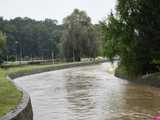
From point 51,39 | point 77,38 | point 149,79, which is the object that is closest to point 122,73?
point 149,79

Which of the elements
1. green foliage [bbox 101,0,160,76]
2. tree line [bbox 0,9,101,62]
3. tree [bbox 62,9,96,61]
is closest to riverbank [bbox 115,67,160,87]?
green foliage [bbox 101,0,160,76]

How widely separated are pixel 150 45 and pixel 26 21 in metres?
100

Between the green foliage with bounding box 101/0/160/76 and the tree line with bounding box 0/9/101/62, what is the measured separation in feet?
90.8

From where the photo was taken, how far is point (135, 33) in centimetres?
3678

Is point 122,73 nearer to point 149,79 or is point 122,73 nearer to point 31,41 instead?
point 149,79

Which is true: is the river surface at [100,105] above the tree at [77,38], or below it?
below

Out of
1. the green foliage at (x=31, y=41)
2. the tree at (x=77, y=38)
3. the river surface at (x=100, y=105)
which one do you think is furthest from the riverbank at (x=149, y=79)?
the green foliage at (x=31, y=41)

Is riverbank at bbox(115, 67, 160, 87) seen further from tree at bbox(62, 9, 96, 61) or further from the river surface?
tree at bbox(62, 9, 96, 61)

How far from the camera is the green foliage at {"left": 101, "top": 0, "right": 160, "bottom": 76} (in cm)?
3528

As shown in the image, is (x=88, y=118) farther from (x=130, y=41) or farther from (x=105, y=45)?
(x=105, y=45)

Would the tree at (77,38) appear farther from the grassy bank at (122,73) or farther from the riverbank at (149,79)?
the riverbank at (149,79)

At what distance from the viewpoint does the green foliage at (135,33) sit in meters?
35.3

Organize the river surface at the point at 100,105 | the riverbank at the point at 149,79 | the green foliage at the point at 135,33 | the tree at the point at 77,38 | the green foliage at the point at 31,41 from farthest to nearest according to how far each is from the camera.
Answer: the green foliage at the point at 31,41
the tree at the point at 77,38
the green foliage at the point at 135,33
the riverbank at the point at 149,79
the river surface at the point at 100,105

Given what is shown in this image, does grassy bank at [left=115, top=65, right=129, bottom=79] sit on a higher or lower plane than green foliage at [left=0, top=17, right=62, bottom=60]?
lower
